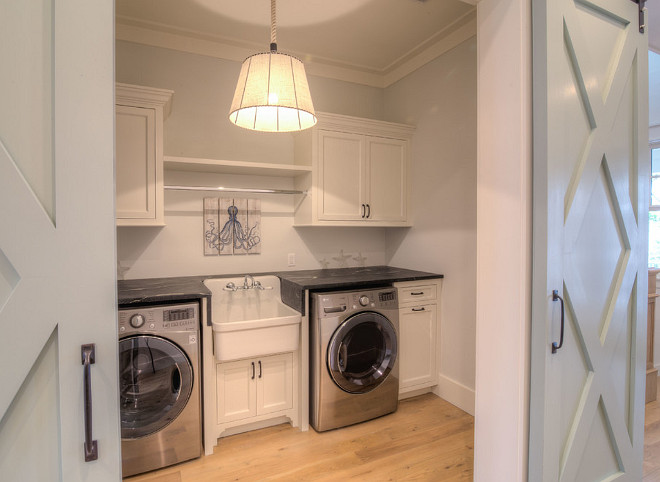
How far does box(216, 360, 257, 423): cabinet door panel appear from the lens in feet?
7.68

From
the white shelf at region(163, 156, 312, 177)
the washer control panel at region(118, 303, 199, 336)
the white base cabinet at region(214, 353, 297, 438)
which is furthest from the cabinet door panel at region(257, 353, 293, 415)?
the white shelf at region(163, 156, 312, 177)

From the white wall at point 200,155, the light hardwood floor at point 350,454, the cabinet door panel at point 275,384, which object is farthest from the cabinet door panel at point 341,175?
the light hardwood floor at point 350,454

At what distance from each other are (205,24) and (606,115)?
2.60 m

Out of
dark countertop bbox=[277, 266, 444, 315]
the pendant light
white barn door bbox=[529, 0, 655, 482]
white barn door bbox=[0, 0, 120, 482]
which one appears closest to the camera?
white barn door bbox=[0, 0, 120, 482]

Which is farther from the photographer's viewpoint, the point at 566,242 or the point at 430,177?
the point at 430,177

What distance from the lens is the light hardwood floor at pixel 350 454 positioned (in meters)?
2.08

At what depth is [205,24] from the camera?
2.71m

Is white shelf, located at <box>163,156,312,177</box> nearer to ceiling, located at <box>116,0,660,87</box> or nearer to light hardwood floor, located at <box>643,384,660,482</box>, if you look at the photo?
ceiling, located at <box>116,0,660,87</box>

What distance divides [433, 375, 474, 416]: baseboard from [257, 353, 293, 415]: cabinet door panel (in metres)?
1.28

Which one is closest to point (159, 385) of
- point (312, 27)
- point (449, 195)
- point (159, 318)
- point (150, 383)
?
point (150, 383)

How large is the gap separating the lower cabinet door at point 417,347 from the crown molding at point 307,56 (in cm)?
210

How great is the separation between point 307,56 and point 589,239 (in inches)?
103

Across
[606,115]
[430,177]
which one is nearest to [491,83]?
[606,115]

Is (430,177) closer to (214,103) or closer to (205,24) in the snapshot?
(214,103)
